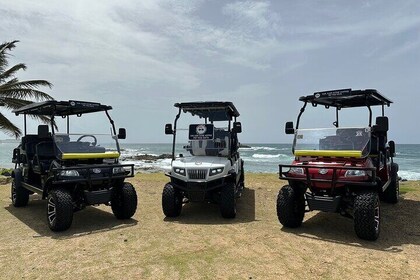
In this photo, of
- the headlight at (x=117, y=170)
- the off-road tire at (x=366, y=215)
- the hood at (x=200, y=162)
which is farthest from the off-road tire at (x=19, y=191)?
the off-road tire at (x=366, y=215)

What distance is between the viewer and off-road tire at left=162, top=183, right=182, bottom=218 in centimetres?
808

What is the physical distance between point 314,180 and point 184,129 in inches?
153

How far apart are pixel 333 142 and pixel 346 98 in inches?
66.1

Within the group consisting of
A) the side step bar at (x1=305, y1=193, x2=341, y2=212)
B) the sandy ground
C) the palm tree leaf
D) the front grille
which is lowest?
the sandy ground

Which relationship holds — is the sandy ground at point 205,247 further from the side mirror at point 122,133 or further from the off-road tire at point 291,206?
the side mirror at point 122,133

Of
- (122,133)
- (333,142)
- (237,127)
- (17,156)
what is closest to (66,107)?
(122,133)

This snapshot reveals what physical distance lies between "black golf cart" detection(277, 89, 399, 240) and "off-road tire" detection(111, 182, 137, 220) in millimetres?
3303

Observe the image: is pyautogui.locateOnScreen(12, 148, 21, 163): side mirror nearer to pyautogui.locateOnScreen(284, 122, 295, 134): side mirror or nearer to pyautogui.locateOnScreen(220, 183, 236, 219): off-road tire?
pyautogui.locateOnScreen(220, 183, 236, 219): off-road tire

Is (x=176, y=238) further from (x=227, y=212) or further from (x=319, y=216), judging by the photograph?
(x=319, y=216)

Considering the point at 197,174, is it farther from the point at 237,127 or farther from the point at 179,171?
the point at 237,127

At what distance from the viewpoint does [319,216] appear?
26.5ft

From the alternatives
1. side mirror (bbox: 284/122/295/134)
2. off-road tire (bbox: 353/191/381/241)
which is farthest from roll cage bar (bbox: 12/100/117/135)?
off-road tire (bbox: 353/191/381/241)

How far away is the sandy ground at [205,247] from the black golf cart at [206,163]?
1.63ft

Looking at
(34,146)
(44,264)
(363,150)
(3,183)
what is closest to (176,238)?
Answer: (44,264)
